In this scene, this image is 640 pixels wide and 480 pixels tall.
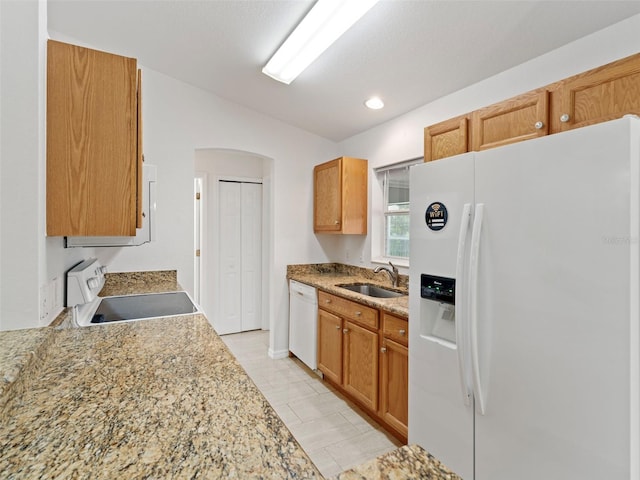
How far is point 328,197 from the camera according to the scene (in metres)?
3.51

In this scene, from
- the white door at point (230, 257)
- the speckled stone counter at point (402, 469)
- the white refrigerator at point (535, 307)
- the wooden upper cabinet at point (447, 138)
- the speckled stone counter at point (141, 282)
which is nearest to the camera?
the speckled stone counter at point (402, 469)

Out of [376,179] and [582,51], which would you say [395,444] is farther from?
[582,51]

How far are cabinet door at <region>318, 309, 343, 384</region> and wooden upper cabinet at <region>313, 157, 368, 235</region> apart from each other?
893 mm

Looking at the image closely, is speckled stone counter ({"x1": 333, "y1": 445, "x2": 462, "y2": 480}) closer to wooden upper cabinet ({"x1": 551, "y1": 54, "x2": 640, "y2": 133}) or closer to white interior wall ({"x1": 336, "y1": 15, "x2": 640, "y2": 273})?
wooden upper cabinet ({"x1": 551, "y1": 54, "x2": 640, "y2": 133})

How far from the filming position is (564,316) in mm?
1155

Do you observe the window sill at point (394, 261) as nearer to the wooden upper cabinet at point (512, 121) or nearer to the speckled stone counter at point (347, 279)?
the speckled stone counter at point (347, 279)

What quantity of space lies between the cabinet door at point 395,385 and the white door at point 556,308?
650 mm

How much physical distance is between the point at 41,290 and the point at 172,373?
63 centimetres

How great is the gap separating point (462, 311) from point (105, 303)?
216 centimetres

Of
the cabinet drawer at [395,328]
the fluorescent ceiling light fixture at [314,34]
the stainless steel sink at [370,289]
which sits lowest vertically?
the cabinet drawer at [395,328]

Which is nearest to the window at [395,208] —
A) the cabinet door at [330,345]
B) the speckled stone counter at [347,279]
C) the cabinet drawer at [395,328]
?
the speckled stone counter at [347,279]

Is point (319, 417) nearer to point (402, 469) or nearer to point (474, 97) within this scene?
point (402, 469)

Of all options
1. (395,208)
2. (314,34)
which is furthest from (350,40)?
(395,208)

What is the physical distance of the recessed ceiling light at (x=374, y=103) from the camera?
275 centimetres
